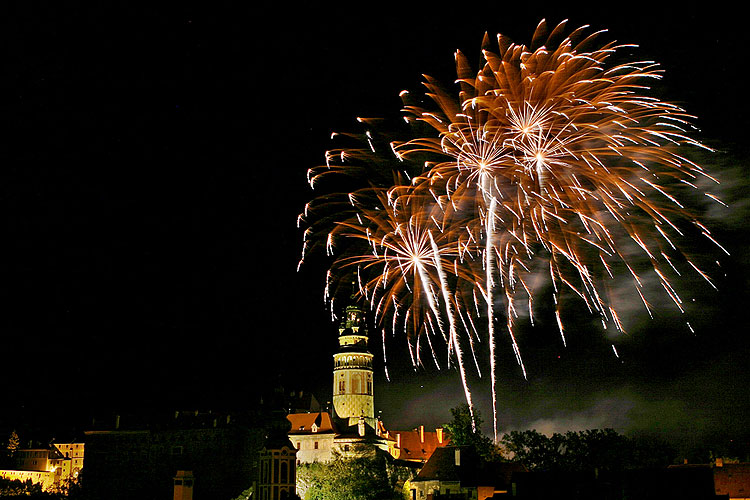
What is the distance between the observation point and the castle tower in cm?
7775

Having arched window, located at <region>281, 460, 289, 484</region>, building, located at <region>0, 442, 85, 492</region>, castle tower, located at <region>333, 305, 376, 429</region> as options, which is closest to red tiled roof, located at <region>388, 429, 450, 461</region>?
castle tower, located at <region>333, 305, 376, 429</region>

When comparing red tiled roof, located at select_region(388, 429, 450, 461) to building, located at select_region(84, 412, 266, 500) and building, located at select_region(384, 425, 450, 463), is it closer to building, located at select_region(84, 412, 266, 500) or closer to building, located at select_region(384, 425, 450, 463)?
A: building, located at select_region(384, 425, 450, 463)

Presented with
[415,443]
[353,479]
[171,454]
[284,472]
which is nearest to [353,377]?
[415,443]

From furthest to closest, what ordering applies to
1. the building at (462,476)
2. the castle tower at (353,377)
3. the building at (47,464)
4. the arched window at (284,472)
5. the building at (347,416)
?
the building at (47,464) → the castle tower at (353,377) → the building at (347,416) → the building at (462,476) → the arched window at (284,472)

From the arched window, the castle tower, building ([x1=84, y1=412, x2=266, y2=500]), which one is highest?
the castle tower

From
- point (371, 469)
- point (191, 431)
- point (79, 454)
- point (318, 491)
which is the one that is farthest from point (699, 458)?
point (79, 454)

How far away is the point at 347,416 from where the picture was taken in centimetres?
7719

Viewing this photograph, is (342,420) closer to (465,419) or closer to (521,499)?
(465,419)

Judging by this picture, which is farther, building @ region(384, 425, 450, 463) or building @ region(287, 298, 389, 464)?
building @ region(384, 425, 450, 463)

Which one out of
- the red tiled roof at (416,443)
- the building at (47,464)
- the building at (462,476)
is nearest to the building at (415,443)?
the red tiled roof at (416,443)

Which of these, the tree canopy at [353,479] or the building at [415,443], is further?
the building at [415,443]

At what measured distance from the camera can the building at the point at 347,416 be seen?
71250 millimetres

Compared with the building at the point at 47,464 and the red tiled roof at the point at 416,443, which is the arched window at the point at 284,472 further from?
the building at the point at 47,464

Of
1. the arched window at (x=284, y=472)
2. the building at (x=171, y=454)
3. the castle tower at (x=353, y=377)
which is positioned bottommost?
the arched window at (x=284, y=472)
